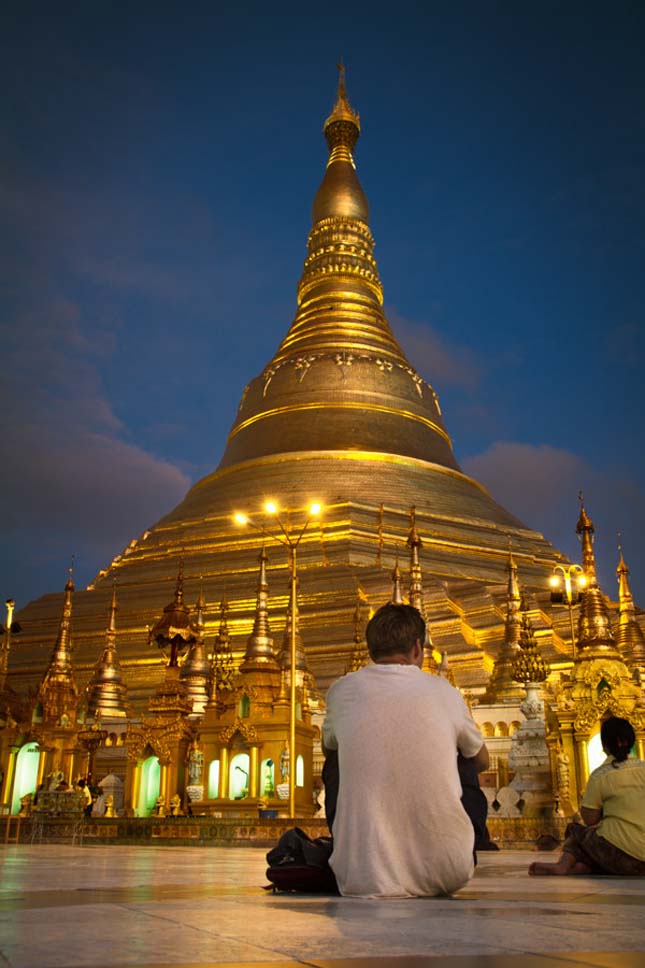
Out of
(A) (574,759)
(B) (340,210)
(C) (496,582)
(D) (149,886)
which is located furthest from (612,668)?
(B) (340,210)

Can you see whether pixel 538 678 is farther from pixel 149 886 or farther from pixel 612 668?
pixel 149 886

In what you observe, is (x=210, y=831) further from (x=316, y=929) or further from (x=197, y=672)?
(x=316, y=929)

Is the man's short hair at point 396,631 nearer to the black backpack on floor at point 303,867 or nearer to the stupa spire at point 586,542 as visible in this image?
the black backpack on floor at point 303,867

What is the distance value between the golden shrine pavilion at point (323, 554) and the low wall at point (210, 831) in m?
3.63

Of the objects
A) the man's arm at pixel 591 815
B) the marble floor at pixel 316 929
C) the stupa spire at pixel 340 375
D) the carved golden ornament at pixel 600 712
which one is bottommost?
the marble floor at pixel 316 929

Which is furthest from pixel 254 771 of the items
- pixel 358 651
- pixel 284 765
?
pixel 358 651

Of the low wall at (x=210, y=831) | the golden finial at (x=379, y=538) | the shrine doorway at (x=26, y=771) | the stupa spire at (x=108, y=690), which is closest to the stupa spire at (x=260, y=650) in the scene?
the low wall at (x=210, y=831)

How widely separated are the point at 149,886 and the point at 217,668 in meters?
18.4

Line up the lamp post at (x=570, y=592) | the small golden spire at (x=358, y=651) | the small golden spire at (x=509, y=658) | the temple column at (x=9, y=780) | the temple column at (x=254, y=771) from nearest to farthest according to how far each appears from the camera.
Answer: the temple column at (x=254, y=771), the small golden spire at (x=509, y=658), the lamp post at (x=570, y=592), the temple column at (x=9, y=780), the small golden spire at (x=358, y=651)

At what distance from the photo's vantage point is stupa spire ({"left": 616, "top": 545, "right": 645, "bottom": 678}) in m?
27.6

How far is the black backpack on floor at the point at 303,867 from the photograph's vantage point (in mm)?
4293

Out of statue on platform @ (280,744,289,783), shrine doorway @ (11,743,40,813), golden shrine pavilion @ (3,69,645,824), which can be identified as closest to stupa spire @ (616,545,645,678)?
golden shrine pavilion @ (3,69,645,824)

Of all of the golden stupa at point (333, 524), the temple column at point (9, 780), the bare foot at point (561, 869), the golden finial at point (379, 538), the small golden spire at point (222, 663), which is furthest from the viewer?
the golden finial at point (379, 538)

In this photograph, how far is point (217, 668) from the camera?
76.3 feet
